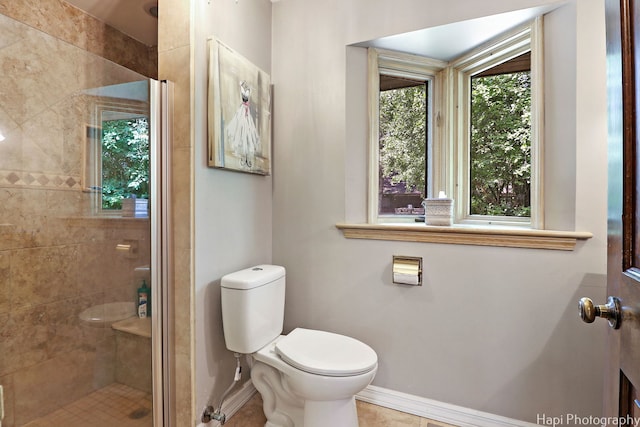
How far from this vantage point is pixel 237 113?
1.64 m

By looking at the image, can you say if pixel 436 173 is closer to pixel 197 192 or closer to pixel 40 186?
pixel 197 192

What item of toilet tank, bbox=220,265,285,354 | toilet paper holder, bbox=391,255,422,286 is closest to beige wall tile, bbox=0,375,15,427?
toilet tank, bbox=220,265,285,354

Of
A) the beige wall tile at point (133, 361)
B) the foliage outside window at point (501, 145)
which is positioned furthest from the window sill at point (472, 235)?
the beige wall tile at point (133, 361)

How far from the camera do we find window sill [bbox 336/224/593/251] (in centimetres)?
144

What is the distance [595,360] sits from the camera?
1.42 meters

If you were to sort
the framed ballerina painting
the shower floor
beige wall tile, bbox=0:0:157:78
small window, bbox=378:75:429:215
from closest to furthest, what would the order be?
the shower floor
the framed ballerina painting
beige wall tile, bbox=0:0:157:78
small window, bbox=378:75:429:215

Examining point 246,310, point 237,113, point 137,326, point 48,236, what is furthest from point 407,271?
point 48,236

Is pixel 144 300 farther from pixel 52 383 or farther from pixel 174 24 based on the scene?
pixel 174 24

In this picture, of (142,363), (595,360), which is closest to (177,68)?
(142,363)

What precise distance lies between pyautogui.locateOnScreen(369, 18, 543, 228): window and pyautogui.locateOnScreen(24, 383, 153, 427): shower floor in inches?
57.5

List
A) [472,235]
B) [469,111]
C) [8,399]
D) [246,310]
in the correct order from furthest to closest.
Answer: [469,111]
[472,235]
[246,310]
[8,399]

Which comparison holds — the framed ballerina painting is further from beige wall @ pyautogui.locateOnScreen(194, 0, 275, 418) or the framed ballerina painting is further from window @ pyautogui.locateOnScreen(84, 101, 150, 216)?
window @ pyautogui.locateOnScreen(84, 101, 150, 216)

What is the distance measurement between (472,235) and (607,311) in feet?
3.22

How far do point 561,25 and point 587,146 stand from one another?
585mm
